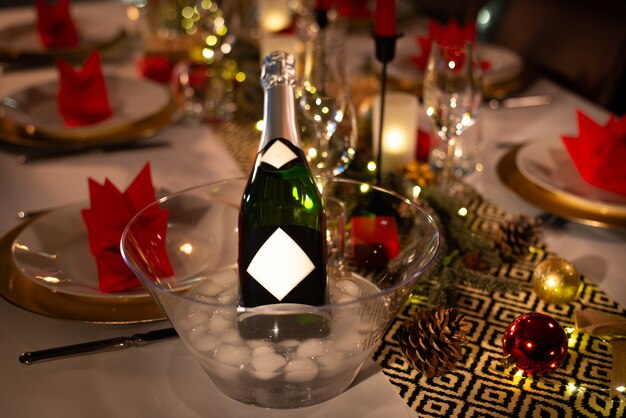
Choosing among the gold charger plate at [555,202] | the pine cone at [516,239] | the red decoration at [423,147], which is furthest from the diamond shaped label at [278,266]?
the red decoration at [423,147]

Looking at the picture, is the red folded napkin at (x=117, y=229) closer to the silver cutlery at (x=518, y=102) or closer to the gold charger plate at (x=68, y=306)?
the gold charger plate at (x=68, y=306)

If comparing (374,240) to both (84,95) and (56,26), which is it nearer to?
(84,95)

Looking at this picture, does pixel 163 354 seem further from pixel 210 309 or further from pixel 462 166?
pixel 462 166

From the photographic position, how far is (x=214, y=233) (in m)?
0.89

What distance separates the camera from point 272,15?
5.96 feet

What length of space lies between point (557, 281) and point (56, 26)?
52.2 inches

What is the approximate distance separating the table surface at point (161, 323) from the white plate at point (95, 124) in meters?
0.06

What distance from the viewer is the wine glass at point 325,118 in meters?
0.99

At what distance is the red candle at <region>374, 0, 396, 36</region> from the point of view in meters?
0.92

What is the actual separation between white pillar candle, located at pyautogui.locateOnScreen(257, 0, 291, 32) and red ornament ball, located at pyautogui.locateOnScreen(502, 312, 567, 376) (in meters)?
1.26

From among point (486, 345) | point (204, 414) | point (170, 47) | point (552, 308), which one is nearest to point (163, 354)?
point (204, 414)

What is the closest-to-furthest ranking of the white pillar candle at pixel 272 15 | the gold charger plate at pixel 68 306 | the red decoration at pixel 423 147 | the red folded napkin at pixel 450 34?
the gold charger plate at pixel 68 306, the red decoration at pixel 423 147, the red folded napkin at pixel 450 34, the white pillar candle at pixel 272 15

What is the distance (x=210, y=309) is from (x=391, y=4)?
515mm

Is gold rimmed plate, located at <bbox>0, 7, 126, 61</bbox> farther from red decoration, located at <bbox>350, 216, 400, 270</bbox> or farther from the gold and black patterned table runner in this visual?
the gold and black patterned table runner
